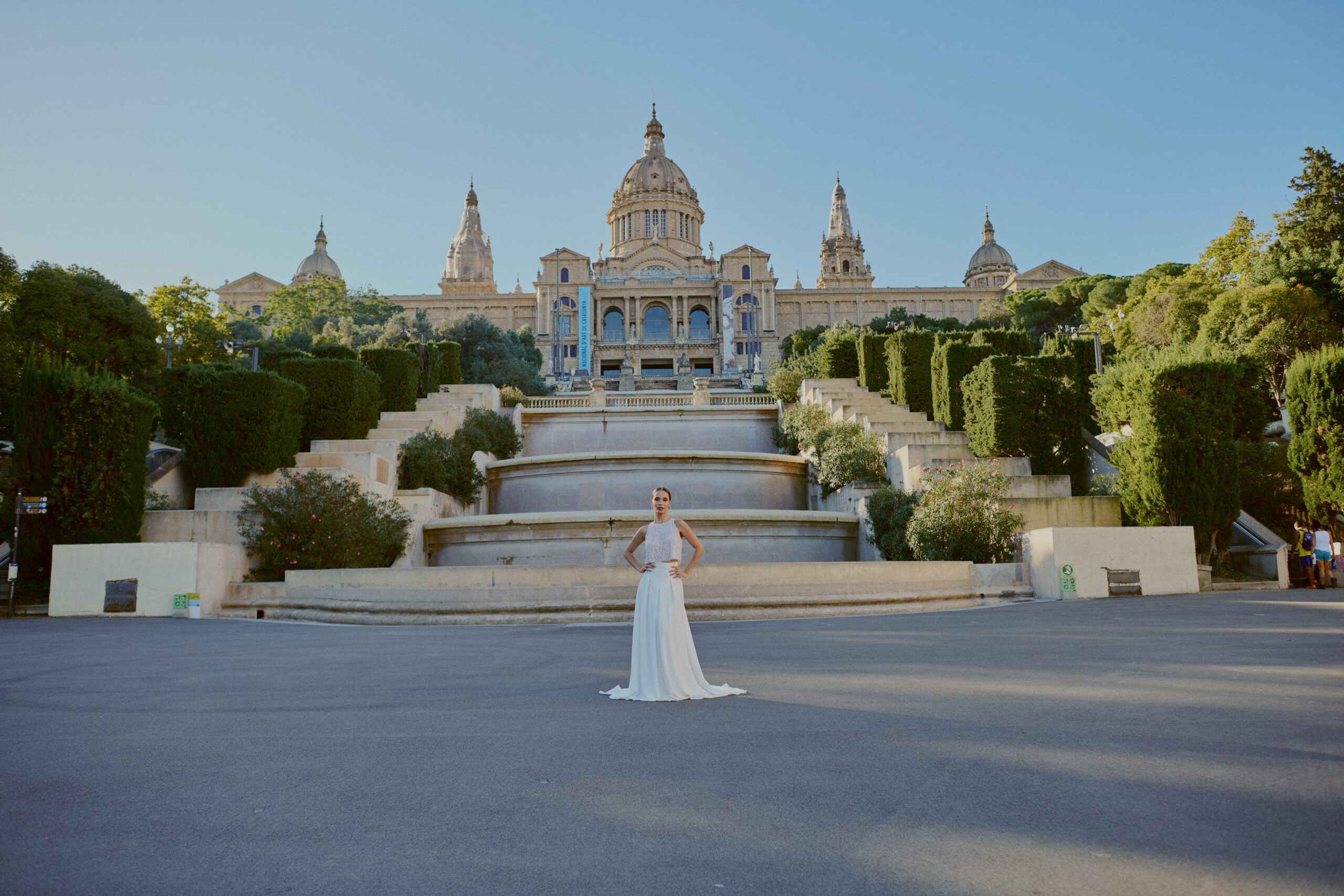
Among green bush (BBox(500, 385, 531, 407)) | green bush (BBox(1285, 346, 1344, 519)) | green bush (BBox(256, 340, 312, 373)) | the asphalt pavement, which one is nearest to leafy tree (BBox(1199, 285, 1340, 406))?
green bush (BBox(1285, 346, 1344, 519))

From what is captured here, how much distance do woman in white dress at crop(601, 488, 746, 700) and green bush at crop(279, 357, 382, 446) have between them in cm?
1632

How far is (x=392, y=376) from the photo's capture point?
25.3 meters

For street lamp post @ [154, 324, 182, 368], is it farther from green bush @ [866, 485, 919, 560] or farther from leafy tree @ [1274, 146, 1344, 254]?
leafy tree @ [1274, 146, 1344, 254]

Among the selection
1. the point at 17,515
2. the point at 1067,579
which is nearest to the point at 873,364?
the point at 1067,579

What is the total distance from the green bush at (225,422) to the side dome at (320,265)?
10365 centimetres

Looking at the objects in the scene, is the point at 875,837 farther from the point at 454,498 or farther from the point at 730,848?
the point at 454,498

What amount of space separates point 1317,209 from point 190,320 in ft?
163

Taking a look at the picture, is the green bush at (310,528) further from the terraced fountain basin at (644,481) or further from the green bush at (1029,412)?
the green bush at (1029,412)

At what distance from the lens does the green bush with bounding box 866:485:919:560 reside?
608 inches

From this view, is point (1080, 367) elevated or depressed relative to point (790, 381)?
depressed

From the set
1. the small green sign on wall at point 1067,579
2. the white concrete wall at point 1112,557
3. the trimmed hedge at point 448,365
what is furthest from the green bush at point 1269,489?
the trimmed hedge at point 448,365

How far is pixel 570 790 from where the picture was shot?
3619mm

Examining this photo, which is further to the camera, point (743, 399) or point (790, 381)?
point (743, 399)

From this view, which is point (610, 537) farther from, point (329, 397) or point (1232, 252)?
point (1232, 252)
